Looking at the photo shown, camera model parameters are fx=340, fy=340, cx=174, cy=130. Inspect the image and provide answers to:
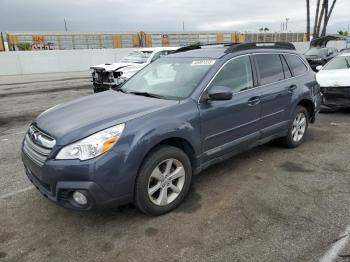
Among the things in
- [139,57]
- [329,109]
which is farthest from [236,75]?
[139,57]

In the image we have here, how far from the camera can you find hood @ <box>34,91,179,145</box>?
10.3 ft

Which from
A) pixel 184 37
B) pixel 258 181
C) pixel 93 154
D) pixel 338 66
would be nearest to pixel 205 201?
pixel 258 181

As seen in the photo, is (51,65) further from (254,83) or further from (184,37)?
(254,83)

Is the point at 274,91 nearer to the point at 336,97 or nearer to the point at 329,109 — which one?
the point at 336,97

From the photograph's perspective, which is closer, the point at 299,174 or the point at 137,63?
the point at 299,174

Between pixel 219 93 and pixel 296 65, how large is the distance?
2380mm

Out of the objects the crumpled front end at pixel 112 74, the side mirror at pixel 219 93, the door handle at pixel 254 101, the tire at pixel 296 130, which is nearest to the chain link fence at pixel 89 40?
the crumpled front end at pixel 112 74

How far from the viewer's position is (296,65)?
548 centimetres

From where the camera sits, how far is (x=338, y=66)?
883cm

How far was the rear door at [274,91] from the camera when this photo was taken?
4.66 m

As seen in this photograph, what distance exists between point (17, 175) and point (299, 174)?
12.6 feet

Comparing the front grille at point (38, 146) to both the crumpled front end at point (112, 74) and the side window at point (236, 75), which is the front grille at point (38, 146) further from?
the crumpled front end at point (112, 74)

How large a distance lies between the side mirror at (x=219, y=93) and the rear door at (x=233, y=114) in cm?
10

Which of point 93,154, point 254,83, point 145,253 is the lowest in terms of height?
point 145,253
